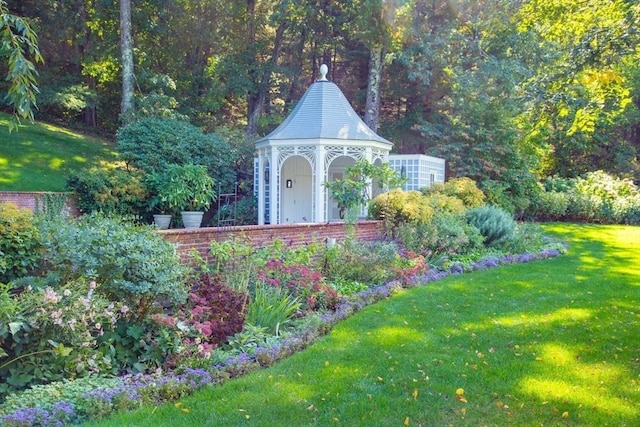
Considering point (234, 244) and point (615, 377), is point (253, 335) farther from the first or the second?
point (615, 377)

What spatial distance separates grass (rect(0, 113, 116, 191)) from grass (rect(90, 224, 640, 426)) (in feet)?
37.9

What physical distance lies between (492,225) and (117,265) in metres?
8.70

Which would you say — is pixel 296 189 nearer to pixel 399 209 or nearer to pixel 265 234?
pixel 399 209

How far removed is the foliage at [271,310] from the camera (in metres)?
5.26

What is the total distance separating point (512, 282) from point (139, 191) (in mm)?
9064

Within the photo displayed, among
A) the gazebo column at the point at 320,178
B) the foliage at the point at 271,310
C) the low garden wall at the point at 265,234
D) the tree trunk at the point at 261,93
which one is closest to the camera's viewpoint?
the foliage at the point at 271,310

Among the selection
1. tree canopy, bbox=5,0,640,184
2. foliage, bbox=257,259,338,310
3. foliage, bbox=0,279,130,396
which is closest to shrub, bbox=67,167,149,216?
tree canopy, bbox=5,0,640,184

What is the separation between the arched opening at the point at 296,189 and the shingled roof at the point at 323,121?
184 cm

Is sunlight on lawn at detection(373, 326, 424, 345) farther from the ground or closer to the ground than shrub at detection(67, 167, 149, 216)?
closer to the ground

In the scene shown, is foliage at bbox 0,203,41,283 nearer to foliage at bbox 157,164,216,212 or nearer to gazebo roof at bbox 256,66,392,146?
foliage at bbox 157,164,216,212

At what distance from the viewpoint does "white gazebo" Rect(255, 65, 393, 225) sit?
42.8 feet

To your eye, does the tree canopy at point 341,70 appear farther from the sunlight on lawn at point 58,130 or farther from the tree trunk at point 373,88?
the sunlight on lawn at point 58,130

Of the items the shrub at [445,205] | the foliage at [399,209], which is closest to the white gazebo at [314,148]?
the shrub at [445,205]

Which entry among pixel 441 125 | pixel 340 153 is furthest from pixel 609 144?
pixel 340 153
